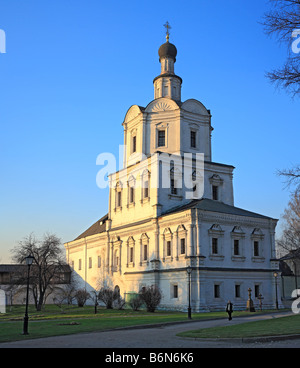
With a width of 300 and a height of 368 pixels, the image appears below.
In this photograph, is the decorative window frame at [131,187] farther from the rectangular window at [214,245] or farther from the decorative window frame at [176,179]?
the rectangular window at [214,245]

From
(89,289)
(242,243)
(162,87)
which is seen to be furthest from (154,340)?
(89,289)

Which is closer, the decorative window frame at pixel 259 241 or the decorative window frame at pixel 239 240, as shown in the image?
the decorative window frame at pixel 239 240

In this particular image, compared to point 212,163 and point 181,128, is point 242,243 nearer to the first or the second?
point 212,163

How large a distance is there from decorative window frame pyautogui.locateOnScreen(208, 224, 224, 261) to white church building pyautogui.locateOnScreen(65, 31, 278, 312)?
90 mm

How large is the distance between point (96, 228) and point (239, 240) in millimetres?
22648

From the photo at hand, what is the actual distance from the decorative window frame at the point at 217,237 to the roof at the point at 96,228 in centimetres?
1811

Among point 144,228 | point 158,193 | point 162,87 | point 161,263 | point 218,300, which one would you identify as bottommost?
point 218,300

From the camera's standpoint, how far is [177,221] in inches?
1508

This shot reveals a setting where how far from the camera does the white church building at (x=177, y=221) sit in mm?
37000

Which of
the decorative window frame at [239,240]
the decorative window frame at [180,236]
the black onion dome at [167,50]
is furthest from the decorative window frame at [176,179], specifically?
the black onion dome at [167,50]

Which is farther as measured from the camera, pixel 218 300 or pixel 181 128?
pixel 181 128

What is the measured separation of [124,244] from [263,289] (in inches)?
601

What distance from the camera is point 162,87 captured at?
47.2m

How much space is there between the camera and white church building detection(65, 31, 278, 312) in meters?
37.0
